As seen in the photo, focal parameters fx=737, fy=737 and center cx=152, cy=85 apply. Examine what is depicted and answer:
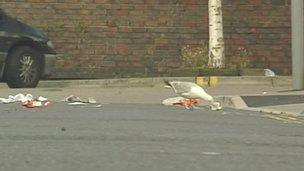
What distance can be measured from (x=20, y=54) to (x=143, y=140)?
7202 mm

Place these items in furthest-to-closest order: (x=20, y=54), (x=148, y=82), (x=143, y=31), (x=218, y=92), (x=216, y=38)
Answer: (x=143, y=31) → (x=216, y=38) → (x=148, y=82) → (x=20, y=54) → (x=218, y=92)

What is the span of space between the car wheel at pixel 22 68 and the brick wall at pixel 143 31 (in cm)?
348

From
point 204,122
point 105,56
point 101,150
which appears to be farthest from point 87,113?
point 105,56

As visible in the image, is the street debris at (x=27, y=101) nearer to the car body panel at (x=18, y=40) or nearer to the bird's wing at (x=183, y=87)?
the bird's wing at (x=183, y=87)

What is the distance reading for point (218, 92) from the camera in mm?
13625

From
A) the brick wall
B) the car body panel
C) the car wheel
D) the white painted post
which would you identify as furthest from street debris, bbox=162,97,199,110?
the brick wall

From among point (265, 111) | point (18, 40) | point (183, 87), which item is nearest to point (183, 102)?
point (183, 87)

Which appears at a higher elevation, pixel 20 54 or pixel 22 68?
pixel 20 54

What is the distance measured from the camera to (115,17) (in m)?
18.0

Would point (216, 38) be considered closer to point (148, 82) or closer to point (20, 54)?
point (148, 82)

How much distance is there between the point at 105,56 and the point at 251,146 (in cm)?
1093

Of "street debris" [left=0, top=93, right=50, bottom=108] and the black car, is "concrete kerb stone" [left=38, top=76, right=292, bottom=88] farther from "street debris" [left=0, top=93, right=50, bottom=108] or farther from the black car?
"street debris" [left=0, top=93, right=50, bottom=108]

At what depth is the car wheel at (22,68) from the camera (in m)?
14.1

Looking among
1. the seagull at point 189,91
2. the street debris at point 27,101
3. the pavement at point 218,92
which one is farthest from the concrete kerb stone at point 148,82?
the seagull at point 189,91
